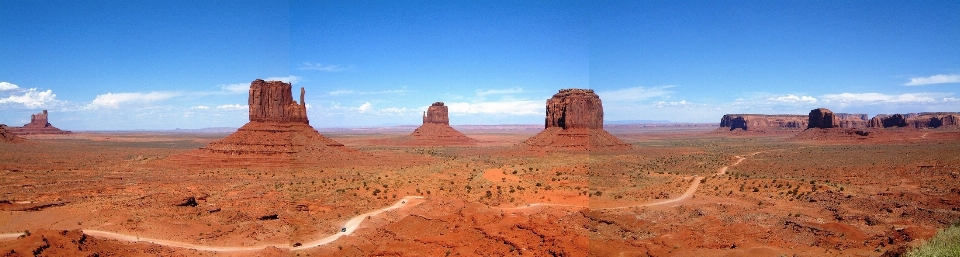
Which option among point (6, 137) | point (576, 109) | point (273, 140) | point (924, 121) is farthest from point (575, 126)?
point (924, 121)

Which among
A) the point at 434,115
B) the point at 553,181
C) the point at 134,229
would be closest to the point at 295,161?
the point at 553,181

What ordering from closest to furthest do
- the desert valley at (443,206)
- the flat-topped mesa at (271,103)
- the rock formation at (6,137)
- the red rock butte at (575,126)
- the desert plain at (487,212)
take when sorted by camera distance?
the desert plain at (487,212), the desert valley at (443,206), the flat-topped mesa at (271,103), the red rock butte at (575,126), the rock formation at (6,137)

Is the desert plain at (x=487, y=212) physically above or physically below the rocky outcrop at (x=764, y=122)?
below

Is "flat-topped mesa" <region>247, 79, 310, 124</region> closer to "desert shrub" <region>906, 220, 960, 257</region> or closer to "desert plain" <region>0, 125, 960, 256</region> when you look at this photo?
"desert plain" <region>0, 125, 960, 256</region>

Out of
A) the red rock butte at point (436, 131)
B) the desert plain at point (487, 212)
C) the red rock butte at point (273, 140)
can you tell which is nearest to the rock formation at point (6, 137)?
the desert plain at point (487, 212)

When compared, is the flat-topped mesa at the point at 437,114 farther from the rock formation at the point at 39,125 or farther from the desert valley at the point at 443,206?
the rock formation at the point at 39,125

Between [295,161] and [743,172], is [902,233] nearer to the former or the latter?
[743,172]

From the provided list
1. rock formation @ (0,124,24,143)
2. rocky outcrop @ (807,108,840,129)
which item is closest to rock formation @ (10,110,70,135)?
rock formation @ (0,124,24,143)
